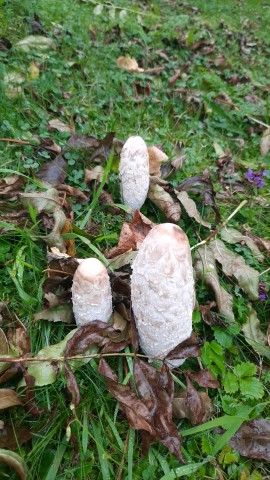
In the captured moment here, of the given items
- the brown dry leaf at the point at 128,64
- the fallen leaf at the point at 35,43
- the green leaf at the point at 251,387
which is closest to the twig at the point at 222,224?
the green leaf at the point at 251,387

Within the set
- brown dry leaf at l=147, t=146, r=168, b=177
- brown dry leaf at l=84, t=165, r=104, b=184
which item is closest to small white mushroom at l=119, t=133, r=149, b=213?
brown dry leaf at l=84, t=165, r=104, b=184

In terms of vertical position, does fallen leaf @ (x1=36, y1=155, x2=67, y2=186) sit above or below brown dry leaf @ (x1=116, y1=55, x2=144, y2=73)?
below

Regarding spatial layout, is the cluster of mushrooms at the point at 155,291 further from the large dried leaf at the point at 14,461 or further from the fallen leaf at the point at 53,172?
the fallen leaf at the point at 53,172

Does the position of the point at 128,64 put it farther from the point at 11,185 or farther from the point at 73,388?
the point at 73,388

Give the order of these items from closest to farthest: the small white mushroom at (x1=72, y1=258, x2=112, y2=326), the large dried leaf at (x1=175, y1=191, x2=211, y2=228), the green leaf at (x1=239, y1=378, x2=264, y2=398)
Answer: the small white mushroom at (x1=72, y1=258, x2=112, y2=326) < the green leaf at (x1=239, y1=378, x2=264, y2=398) < the large dried leaf at (x1=175, y1=191, x2=211, y2=228)

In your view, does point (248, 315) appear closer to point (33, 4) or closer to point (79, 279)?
point (79, 279)

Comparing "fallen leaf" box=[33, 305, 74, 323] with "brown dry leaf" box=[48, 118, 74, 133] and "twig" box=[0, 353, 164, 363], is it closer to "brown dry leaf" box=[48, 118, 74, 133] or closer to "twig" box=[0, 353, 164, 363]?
"twig" box=[0, 353, 164, 363]
